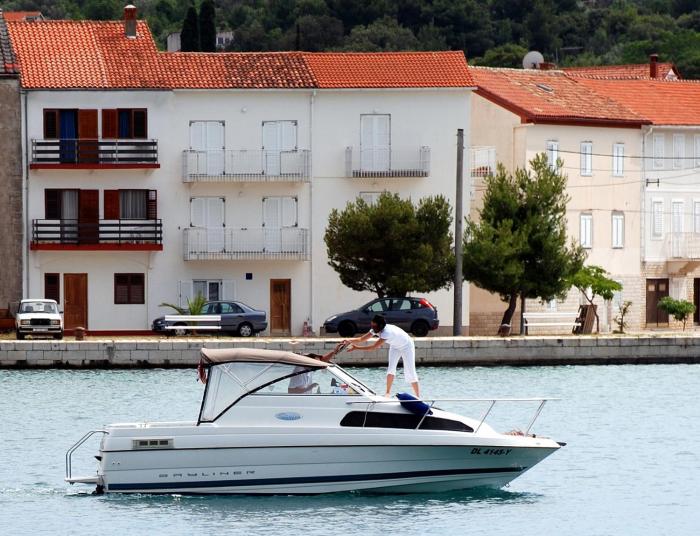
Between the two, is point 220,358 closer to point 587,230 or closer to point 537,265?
point 537,265

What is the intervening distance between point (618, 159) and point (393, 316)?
1582 cm

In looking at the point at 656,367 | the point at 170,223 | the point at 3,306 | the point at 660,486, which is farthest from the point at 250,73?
the point at 660,486

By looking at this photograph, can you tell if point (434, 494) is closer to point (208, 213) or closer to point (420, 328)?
point (420, 328)

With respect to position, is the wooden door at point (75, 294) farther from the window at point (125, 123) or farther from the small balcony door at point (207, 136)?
the small balcony door at point (207, 136)

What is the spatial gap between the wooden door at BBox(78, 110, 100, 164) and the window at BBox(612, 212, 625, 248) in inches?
793

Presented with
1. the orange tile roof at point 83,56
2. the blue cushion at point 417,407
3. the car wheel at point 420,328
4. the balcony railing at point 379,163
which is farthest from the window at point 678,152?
the blue cushion at point 417,407

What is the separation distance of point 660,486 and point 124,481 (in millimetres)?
9745

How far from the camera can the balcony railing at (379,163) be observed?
6462 centimetres

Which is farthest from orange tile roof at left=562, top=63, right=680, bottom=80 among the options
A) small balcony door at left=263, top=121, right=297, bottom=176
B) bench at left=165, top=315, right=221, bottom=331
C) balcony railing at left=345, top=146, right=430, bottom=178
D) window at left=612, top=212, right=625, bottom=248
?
bench at left=165, top=315, right=221, bottom=331

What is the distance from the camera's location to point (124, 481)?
1133 inches

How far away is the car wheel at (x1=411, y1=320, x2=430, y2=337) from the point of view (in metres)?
60.3

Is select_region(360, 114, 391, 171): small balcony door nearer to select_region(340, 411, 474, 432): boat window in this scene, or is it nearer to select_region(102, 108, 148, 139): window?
select_region(102, 108, 148, 139): window

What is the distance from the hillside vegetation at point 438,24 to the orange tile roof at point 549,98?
1991 inches

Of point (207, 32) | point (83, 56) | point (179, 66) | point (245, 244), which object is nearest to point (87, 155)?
point (83, 56)
